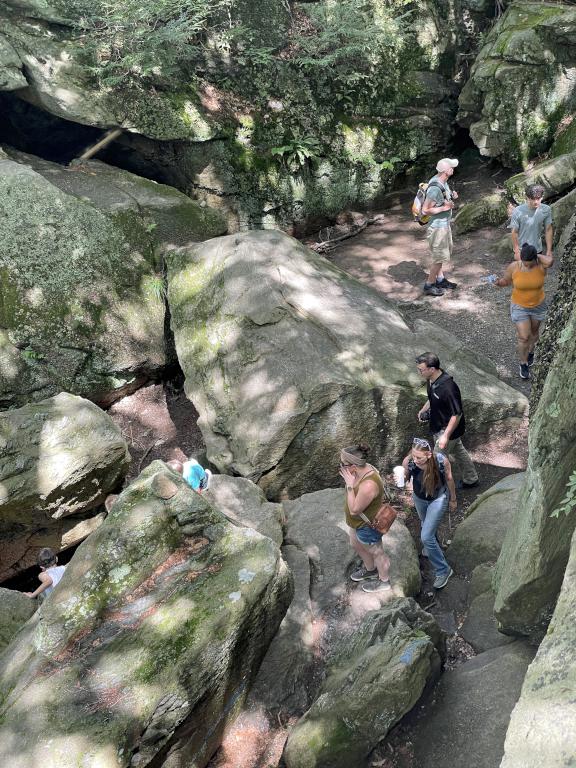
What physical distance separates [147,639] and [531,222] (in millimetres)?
7304

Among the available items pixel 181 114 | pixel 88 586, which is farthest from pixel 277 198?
pixel 88 586

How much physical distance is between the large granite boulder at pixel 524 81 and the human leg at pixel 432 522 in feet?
34.3

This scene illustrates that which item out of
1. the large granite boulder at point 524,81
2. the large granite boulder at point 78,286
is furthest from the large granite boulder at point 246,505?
the large granite boulder at point 524,81

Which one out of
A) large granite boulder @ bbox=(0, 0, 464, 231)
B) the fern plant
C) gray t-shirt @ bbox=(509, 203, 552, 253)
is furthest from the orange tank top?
large granite boulder @ bbox=(0, 0, 464, 231)

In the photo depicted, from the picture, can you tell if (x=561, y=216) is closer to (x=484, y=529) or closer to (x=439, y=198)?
(x=439, y=198)

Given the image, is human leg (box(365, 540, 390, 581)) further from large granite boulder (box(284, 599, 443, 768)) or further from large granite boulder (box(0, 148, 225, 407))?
large granite boulder (box(0, 148, 225, 407))

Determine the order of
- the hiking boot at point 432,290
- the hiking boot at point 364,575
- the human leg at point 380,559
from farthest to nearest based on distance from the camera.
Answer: the hiking boot at point 432,290
the hiking boot at point 364,575
the human leg at point 380,559

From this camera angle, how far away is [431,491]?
633cm

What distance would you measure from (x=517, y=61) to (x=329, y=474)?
34.4 feet

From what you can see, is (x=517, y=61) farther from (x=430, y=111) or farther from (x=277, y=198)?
(x=277, y=198)

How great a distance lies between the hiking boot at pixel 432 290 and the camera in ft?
38.4

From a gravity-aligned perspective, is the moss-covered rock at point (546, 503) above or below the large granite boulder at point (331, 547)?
above

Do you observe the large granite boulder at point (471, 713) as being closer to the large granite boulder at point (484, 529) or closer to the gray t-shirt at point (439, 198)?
the large granite boulder at point (484, 529)

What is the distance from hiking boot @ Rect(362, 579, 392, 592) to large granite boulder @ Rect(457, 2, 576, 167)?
36.3ft
